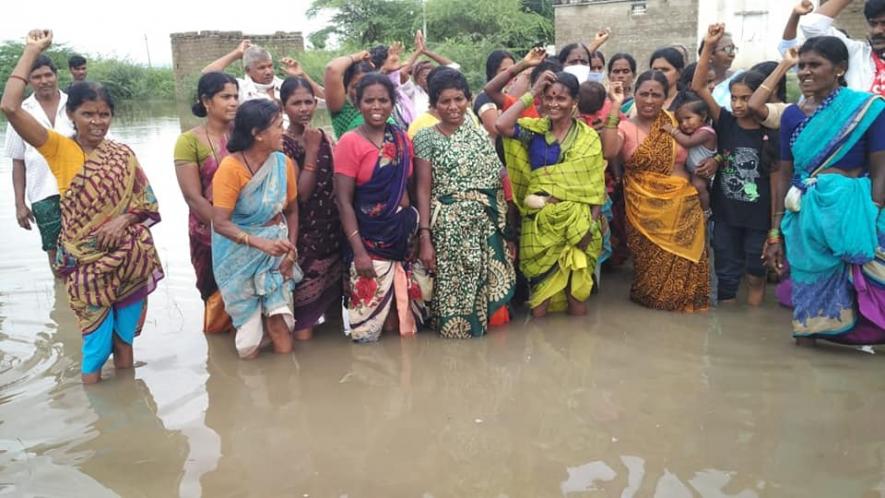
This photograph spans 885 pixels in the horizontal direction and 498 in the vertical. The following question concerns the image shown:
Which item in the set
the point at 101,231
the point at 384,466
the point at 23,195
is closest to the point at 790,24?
the point at 384,466

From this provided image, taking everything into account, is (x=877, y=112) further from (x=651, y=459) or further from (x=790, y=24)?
(x=651, y=459)

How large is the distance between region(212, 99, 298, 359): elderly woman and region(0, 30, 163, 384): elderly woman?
1.27 feet

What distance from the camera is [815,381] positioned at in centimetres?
354

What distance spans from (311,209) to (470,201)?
901 mm

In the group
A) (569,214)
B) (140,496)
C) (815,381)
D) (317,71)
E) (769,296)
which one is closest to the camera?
(140,496)

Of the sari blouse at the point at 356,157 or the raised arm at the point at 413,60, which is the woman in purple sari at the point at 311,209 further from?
the raised arm at the point at 413,60

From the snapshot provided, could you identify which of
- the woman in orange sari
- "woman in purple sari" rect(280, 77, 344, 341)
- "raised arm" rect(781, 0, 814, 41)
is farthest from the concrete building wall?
"woman in purple sari" rect(280, 77, 344, 341)

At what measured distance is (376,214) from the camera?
4.11m

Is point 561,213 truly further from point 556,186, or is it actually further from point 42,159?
point 42,159

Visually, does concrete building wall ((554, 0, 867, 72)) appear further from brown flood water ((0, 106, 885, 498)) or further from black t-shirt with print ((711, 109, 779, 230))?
brown flood water ((0, 106, 885, 498))

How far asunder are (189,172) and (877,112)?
3.41m

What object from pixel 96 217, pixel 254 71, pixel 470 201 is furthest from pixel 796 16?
pixel 96 217

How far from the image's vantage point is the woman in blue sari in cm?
361

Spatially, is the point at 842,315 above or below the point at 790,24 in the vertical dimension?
below
